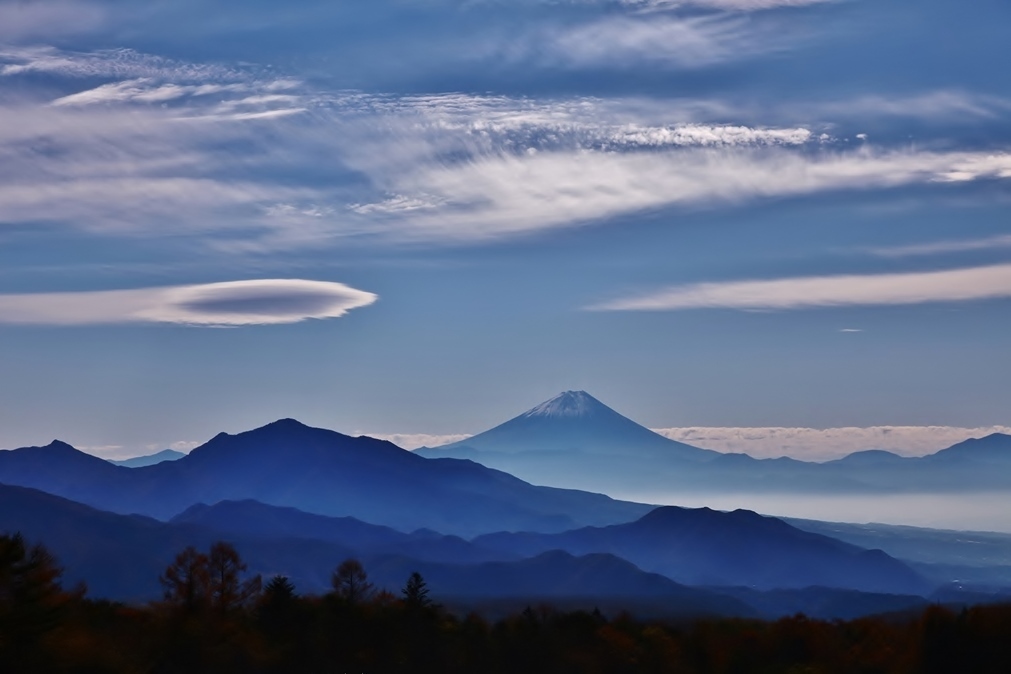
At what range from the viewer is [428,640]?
141m

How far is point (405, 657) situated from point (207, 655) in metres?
25.6

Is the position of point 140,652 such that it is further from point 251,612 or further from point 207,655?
point 251,612

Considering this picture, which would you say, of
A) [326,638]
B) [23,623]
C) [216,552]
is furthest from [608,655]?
[23,623]

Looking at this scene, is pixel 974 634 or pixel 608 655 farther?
pixel 608 655

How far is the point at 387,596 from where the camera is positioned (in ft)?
575

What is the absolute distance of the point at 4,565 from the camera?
82.2 metres

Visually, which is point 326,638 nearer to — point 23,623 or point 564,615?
point 564,615

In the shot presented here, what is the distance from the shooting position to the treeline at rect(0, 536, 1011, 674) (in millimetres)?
121625

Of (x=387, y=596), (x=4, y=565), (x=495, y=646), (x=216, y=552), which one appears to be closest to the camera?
(x=4, y=565)

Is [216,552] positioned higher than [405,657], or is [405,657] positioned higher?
[216,552]

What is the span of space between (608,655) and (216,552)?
47491 millimetres

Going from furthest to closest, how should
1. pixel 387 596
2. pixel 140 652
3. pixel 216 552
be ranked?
pixel 387 596 → pixel 216 552 → pixel 140 652

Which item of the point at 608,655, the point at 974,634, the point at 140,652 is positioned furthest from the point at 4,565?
the point at 974,634

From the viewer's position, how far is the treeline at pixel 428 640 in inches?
4788
